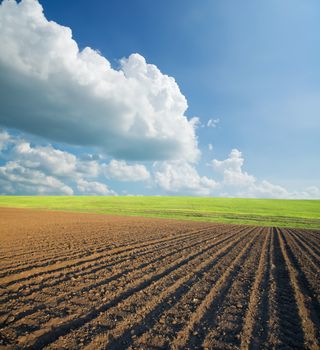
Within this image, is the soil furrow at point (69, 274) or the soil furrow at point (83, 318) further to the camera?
the soil furrow at point (69, 274)

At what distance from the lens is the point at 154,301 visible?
7.19 m

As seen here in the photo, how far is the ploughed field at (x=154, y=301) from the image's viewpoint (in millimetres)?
5309

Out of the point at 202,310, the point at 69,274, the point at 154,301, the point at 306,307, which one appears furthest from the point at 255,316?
the point at 69,274

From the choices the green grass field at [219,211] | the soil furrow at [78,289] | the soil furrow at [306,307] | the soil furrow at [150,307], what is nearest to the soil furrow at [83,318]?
the soil furrow at [150,307]

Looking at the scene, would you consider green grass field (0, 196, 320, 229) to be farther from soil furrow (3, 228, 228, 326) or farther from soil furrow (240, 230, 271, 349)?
soil furrow (240, 230, 271, 349)

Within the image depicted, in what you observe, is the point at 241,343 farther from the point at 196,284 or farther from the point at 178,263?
the point at 178,263

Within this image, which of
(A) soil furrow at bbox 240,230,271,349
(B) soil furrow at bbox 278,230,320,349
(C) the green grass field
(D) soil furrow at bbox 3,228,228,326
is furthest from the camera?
(C) the green grass field

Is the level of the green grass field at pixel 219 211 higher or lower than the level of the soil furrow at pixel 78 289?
higher

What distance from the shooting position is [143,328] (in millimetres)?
5688

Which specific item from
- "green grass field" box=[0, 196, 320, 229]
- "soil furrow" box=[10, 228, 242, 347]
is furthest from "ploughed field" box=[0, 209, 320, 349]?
"green grass field" box=[0, 196, 320, 229]

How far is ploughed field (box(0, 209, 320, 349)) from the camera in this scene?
531 cm

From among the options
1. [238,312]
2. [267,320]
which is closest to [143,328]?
[238,312]

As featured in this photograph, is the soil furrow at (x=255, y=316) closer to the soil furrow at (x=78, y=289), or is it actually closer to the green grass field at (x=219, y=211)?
the soil furrow at (x=78, y=289)

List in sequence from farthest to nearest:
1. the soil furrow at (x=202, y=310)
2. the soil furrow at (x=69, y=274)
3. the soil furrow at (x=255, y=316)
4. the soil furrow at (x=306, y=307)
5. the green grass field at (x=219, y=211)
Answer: the green grass field at (x=219, y=211) → the soil furrow at (x=69, y=274) → the soil furrow at (x=306, y=307) → the soil furrow at (x=255, y=316) → the soil furrow at (x=202, y=310)
